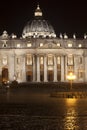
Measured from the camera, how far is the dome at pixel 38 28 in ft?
490

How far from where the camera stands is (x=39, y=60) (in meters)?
130

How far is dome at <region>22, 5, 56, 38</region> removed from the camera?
149 meters

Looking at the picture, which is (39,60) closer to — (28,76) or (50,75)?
(50,75)

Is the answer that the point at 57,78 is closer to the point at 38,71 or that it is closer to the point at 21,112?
the point at 38,71

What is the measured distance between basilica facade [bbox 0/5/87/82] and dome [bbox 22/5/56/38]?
15.8 meters

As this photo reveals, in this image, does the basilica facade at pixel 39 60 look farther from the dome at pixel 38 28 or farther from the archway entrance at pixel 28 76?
the dome at pixel 38 28

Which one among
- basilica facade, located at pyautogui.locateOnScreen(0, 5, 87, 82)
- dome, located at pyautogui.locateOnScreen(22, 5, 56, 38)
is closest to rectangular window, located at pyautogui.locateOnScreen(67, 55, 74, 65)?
basilica facade, located at pyautogui.locateOnScreen(0, 5, 87, 82)

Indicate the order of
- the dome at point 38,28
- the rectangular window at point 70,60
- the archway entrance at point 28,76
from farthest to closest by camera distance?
the dome at point 38,28
the rectangular window at point 70,60
the archway entrance at point 28,76

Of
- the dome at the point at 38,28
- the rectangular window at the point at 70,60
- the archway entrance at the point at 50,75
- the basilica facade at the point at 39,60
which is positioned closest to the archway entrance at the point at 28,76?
the basilica facade at the point at 39,60

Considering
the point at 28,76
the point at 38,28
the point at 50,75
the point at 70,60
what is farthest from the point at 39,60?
the point at 38,28

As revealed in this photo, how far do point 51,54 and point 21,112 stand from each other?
317ft

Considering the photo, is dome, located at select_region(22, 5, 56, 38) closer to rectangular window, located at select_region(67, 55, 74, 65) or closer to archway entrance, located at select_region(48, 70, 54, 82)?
rectangular window, located at select_region(67, 55, 74, 65)

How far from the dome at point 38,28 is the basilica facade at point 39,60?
15787 millimetres

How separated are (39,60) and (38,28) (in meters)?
23.2
